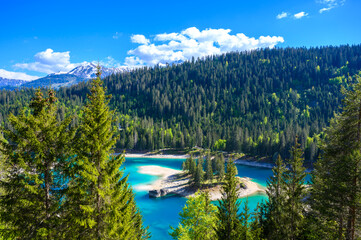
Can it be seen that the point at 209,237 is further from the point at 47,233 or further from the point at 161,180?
the point at 161,180

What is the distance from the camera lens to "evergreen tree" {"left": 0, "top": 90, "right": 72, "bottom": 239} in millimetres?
11008

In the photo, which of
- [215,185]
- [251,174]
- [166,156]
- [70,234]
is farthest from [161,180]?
[70,234]

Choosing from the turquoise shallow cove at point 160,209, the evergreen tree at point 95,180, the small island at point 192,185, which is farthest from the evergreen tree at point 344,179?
the small island at point 192,185

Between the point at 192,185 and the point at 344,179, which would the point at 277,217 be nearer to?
the point at 344,179

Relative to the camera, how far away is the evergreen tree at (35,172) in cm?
1101

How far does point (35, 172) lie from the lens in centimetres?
1170

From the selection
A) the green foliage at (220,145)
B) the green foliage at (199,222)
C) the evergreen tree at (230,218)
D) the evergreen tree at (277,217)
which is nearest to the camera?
the evergreen tree at (230,218)

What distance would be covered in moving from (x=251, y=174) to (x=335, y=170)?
85.7 metres

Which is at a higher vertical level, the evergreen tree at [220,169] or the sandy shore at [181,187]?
the evergreen tree at [220,169]

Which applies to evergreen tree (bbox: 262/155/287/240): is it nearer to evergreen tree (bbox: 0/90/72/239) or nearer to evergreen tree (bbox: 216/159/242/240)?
evergreen tree (bbox: 216/159/242/240)

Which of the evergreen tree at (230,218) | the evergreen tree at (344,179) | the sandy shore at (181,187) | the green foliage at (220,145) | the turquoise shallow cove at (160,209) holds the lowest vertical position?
the turquoise shallow cove at (160,209)

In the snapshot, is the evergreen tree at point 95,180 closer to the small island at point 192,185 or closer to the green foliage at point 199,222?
the green foliage at point 199,222

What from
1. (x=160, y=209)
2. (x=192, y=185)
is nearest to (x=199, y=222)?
(x=160, y=209)

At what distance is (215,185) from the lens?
67.4m
